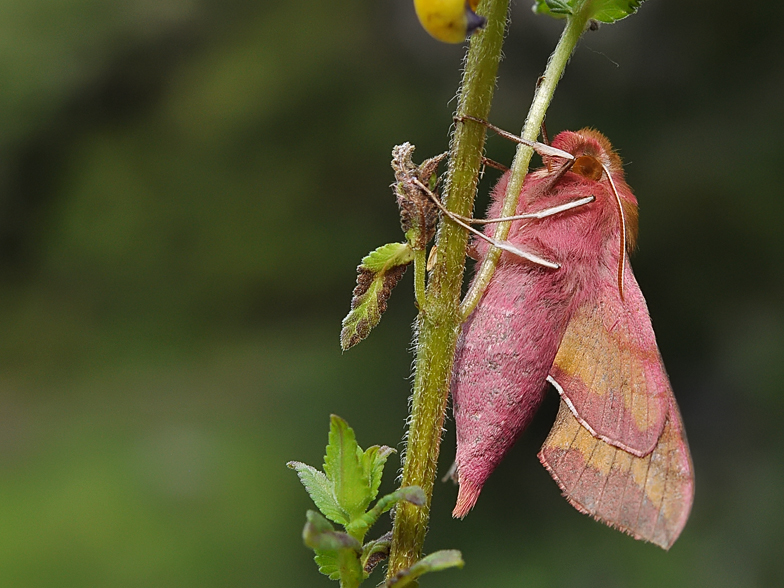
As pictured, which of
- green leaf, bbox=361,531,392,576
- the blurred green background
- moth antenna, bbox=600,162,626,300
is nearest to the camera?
green leaf, bbox=361,531,392,576

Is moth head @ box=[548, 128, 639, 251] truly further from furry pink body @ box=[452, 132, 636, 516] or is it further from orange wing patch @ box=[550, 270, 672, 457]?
orange wing patch @ box=[550, 270, 672, 457]

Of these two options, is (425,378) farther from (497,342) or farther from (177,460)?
(177,460)

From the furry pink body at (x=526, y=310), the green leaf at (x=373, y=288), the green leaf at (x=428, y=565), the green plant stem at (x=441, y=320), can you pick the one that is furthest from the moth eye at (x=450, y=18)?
the green leaf at (x=428, y=565)

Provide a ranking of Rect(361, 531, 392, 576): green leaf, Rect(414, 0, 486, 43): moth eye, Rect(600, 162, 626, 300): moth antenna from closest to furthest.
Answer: Rect(414, 0, 486, 43): moth eye, Rect(361, 531, 392, 576): green leaf, Rect(600, 162, 626, 300): moth antenna

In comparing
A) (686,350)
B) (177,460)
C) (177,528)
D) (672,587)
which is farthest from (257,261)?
(672,587)

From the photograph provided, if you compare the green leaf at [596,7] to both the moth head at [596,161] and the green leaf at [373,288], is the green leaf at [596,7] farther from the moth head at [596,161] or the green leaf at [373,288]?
the green leaf at [373,288]

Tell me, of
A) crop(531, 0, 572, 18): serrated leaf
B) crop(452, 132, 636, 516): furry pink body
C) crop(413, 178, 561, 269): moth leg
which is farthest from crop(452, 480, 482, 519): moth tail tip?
crop(531, 0, 572, 18): serrated leaf
